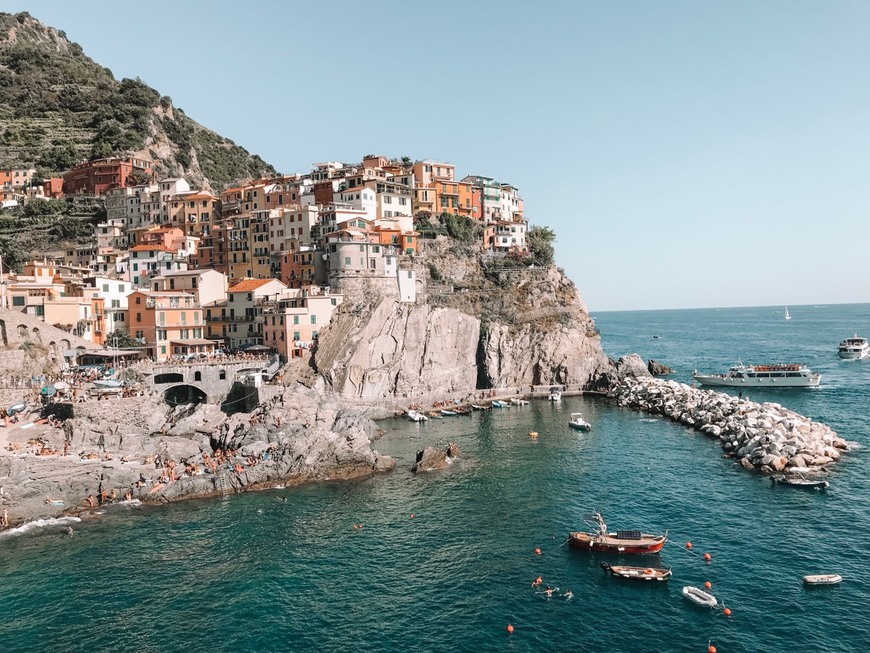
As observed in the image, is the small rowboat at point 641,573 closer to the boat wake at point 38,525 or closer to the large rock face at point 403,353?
the boat wake at point 38,525

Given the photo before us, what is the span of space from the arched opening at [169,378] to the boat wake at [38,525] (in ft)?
67.2

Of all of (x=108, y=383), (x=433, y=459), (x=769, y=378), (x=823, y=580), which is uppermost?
(x=108, y=383)

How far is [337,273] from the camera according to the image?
7625 cm

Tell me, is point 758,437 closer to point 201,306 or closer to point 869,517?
point 869,517

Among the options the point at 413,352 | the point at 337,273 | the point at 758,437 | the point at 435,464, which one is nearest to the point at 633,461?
the point at 758,437

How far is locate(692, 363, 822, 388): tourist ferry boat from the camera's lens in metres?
85.9

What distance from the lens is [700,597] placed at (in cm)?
3011

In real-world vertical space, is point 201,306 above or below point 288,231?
below

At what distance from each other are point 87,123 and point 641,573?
139 metres

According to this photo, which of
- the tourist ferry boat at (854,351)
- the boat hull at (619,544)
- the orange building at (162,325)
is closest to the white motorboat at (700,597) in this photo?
the boat hull at (619,544)

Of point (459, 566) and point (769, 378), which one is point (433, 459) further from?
point (769, 378)

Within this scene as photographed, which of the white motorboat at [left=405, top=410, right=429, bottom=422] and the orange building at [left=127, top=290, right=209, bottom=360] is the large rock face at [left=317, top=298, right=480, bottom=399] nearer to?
the white motorboat at [left=405, top=410, right=429, bottom=422]

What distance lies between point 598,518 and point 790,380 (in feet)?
209

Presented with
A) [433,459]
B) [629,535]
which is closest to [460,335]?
[433,459]
